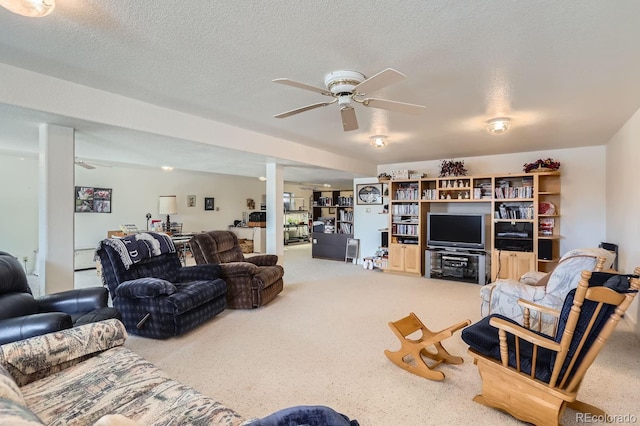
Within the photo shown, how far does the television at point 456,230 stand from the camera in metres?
5.55

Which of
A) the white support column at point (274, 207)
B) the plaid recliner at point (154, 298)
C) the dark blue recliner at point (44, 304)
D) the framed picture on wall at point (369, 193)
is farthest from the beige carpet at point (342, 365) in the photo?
the framed picture on wall at point (369, 193)

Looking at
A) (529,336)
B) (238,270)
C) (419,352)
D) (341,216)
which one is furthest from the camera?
(341,216)

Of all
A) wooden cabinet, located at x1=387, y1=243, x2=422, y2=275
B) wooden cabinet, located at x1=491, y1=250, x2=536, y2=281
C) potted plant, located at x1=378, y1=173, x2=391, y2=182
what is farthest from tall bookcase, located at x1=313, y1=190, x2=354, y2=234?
wooden cabinet, located at x1=491, y1=250, x2=536, y2=281

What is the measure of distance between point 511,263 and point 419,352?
3.63m

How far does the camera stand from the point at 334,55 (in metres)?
2.07

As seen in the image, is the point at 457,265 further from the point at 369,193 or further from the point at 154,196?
the point at 154,196

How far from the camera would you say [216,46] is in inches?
78.3

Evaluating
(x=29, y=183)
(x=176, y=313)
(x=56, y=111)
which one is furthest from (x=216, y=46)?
(x=29, y=183)

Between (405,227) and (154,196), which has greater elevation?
(154,196)

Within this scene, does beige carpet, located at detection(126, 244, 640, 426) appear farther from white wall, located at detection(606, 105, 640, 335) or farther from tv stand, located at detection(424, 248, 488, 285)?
tv stand, located at detection(424, 248, 488, 285)

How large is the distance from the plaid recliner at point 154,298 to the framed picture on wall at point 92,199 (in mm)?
4087

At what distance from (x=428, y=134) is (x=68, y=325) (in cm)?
413

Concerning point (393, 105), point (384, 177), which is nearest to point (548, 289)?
point (393, 105)

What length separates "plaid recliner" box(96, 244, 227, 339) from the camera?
9.91ft
